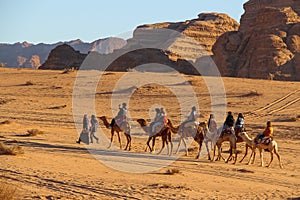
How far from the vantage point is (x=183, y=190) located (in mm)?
12453

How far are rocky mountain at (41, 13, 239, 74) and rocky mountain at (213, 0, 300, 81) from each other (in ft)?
19.4

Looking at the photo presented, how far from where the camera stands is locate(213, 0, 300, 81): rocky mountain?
5916 cm

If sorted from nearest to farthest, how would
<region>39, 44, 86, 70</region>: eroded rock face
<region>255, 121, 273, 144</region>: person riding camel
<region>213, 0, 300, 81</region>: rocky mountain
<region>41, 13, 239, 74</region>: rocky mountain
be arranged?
1. <region>255, 121, 273, 144</region>: person riding camel
2. <region>213, 0, 300, 81</region>: rocky mountain
3. <region>41, 13, 239, 74</region>: rocky mountain
4. <region>39, 44, 86, 70</region>: eroded rock face

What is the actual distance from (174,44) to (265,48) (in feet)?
108

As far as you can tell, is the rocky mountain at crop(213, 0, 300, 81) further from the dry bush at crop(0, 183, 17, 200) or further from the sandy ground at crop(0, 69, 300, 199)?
the dry bush at crop(0, 183, 17, 200)

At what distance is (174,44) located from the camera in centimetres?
9262

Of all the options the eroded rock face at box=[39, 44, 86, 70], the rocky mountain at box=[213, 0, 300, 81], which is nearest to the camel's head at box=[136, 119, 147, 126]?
the rocky mountain at box=[213, 0, 300, 81]

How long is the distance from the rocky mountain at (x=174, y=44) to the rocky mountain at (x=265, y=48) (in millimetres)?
5906

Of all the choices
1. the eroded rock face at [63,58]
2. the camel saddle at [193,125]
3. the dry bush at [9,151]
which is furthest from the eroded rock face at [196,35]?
the dry bush at [9,151]

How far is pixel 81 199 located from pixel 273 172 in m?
7.08

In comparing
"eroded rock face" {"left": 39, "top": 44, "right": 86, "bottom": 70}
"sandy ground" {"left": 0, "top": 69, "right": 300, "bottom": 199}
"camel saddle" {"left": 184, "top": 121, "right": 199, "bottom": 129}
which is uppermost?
"eroded rock face" {"left": 39, "top": 44, "right": 86, "bottom": 70}

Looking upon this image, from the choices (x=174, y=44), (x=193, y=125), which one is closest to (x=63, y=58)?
(x=174, y=44)

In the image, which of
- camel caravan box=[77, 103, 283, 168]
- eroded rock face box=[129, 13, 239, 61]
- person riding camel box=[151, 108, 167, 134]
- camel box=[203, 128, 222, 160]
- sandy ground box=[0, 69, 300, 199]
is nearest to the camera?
sandy ground box=[0, 69, 300, 199]

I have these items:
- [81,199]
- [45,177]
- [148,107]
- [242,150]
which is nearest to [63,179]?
[45,177]
